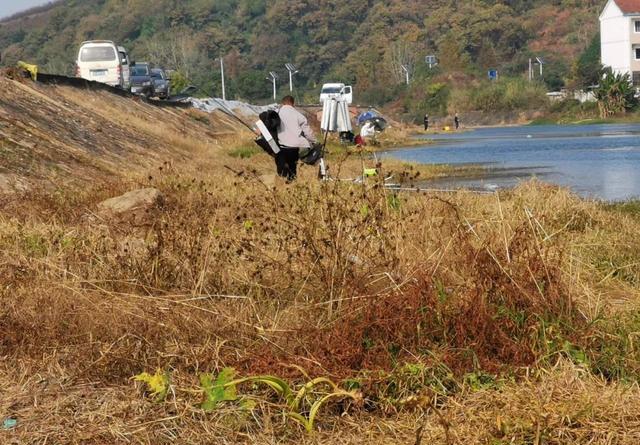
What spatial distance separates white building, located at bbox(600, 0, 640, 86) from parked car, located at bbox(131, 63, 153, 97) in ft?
176

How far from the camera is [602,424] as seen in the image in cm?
476

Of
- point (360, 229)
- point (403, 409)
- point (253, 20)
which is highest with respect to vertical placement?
point (253, 20)

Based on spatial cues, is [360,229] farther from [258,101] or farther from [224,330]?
[258,101]

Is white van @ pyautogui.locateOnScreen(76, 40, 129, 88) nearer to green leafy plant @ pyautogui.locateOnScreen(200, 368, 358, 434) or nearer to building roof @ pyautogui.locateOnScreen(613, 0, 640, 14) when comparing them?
green leafy plant @ pyautogui.locateOnScreen(200, 368, 358, 434)

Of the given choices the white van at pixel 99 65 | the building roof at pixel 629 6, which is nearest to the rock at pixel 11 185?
the white van at pixel 99 65

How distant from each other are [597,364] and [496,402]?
0.84 meters

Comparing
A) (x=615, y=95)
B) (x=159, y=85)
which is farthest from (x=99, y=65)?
(x=615, y=95)

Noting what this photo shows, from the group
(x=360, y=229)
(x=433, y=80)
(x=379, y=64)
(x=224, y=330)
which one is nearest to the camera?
(x=224, y=330)

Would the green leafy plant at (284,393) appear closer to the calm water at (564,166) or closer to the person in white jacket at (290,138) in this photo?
the calm water at (564,166)

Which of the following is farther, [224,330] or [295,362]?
[224,330]

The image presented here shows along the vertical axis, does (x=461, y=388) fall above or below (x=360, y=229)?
below

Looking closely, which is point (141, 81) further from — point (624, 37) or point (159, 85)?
point (624, 37)

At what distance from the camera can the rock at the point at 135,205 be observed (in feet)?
34.3

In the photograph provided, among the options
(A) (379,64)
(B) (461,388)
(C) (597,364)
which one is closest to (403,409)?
(B) (461,388)
